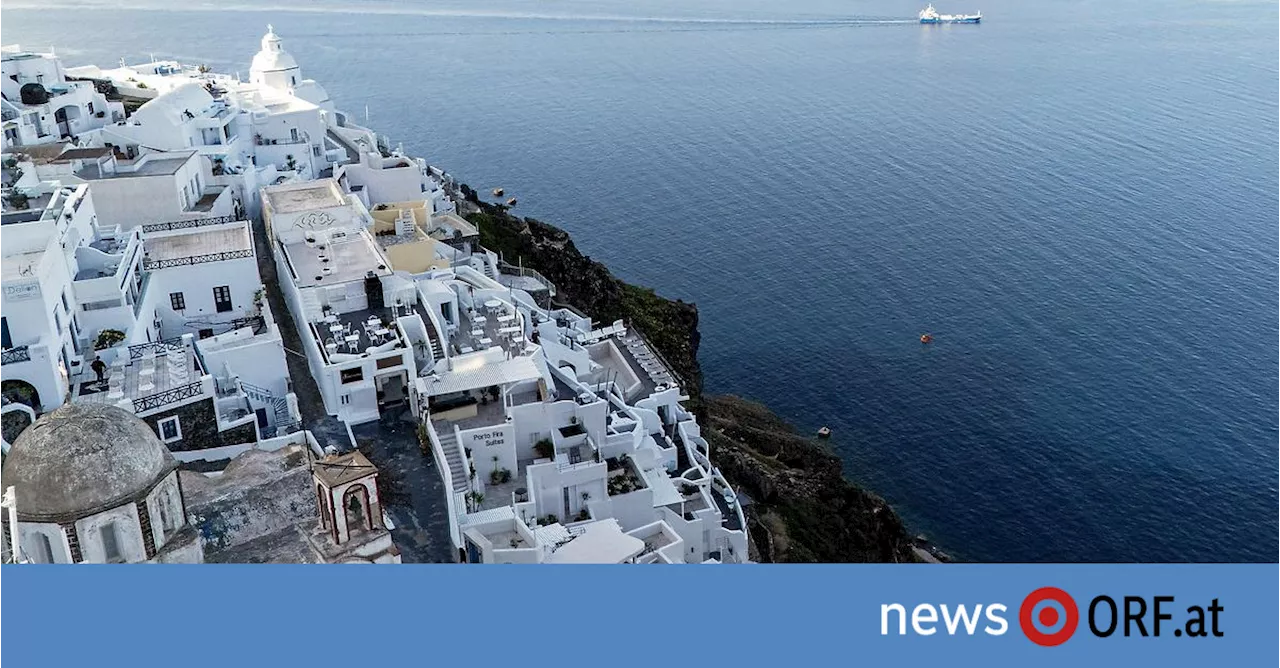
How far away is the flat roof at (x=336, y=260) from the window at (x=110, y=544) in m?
23.8

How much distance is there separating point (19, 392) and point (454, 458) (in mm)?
14310

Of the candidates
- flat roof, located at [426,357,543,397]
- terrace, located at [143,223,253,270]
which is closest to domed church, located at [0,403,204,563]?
flat roof, located at [426,357,543,397]

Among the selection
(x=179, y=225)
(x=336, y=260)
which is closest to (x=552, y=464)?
(x=336, y=260)

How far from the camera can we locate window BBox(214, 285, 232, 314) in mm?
48719

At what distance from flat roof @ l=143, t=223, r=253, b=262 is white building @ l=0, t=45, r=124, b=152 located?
20615 mm

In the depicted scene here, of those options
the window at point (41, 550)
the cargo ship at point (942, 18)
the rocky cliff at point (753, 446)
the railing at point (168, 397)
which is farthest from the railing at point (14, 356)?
the cargo ship at point (942, 18)

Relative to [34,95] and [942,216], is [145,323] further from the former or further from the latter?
[942,216]

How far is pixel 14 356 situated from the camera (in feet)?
123

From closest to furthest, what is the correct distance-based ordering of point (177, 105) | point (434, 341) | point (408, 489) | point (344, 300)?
point (408, 489), point (434, 341), point (344, 300), point (177, 105)

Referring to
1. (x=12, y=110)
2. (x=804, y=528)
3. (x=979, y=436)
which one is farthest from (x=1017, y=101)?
(x=12, y=110)

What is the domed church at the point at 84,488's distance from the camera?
2347 centimetres

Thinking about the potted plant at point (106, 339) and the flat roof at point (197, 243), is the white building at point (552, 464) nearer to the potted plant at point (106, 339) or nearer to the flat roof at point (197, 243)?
the flat roof at point (197, 243)

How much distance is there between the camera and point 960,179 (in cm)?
10356
